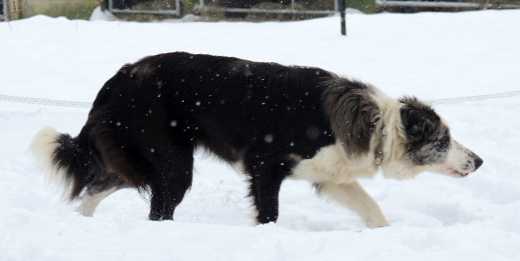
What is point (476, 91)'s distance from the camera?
9852 mm

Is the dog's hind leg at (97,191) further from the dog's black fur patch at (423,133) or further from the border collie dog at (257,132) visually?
the dog's black fur patch at (423,133)

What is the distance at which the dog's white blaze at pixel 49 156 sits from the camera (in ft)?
20.8

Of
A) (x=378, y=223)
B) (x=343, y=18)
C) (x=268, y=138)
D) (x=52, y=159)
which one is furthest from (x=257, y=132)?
(x=343, y=18)

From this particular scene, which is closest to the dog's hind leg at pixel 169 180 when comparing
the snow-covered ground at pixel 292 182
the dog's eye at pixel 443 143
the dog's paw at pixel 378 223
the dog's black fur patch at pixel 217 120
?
the dog's black fur patch at pixel 217 120

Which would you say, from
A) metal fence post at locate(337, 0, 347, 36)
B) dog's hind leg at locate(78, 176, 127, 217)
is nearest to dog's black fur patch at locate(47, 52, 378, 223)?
dog's hind leg at locate(78, 176, 127, 217)

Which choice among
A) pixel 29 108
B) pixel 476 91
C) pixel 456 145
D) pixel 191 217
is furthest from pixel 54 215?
pixel 476 91

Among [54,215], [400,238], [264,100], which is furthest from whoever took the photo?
[264,100]

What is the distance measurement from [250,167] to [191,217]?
872 mm

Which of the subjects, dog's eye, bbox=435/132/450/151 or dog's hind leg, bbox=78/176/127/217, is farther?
dog's hind leg, bbox=78/176/127/217

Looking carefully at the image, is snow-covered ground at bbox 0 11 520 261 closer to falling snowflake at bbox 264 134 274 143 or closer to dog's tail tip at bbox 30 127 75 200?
dog's tail tip at bbox 30 127 75 200

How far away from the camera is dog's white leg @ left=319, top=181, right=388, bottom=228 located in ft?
20.3

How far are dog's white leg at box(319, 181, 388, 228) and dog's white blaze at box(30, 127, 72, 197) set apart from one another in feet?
5.93

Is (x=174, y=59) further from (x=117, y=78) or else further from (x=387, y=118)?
(x=387, y=118)

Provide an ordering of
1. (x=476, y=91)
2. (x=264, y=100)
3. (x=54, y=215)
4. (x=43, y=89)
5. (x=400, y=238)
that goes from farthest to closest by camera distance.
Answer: (x=43, y=89) → (x=476, y=91) → (x=264, y=100) → (x=54, y=215) → (x=400, y=238)
